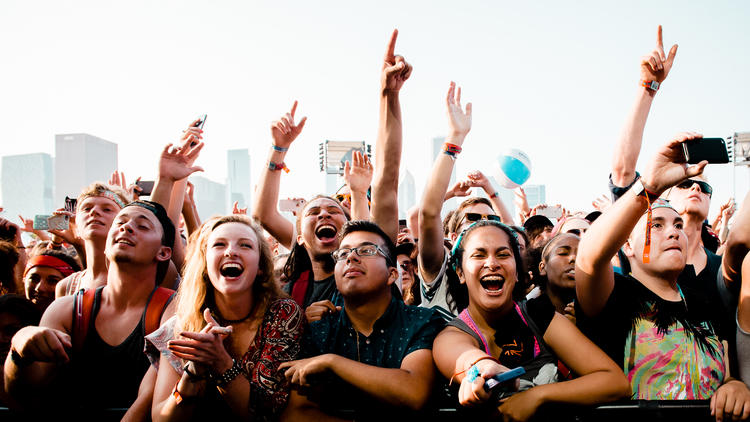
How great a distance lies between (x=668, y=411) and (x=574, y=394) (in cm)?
44

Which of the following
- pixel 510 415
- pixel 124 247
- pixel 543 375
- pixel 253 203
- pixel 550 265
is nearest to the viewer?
pixel 510 415

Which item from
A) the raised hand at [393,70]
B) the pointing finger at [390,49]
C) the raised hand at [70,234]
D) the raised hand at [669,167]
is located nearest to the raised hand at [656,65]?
the raised hand at [669,167]

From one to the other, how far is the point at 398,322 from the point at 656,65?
2.35m

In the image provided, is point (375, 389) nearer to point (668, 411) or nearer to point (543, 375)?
point (543, 375)

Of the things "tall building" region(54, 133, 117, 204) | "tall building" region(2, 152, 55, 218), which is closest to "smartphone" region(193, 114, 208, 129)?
"tall building" region(54, 133, 117, 204)

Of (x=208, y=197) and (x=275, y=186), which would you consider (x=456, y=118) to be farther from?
(x=208, y=197)

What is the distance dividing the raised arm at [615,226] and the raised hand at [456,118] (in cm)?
152

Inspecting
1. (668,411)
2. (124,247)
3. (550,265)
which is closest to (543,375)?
(668,411)

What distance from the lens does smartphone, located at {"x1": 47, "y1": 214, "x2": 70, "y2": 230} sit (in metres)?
4.95

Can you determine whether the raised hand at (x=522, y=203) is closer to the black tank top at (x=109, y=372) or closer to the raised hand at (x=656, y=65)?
the raised hand at (x=656, y=65)

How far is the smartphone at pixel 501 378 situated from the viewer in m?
1.96

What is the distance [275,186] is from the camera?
4.40 metres

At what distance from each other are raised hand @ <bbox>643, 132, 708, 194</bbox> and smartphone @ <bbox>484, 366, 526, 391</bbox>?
3.71 feet

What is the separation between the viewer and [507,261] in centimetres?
282
